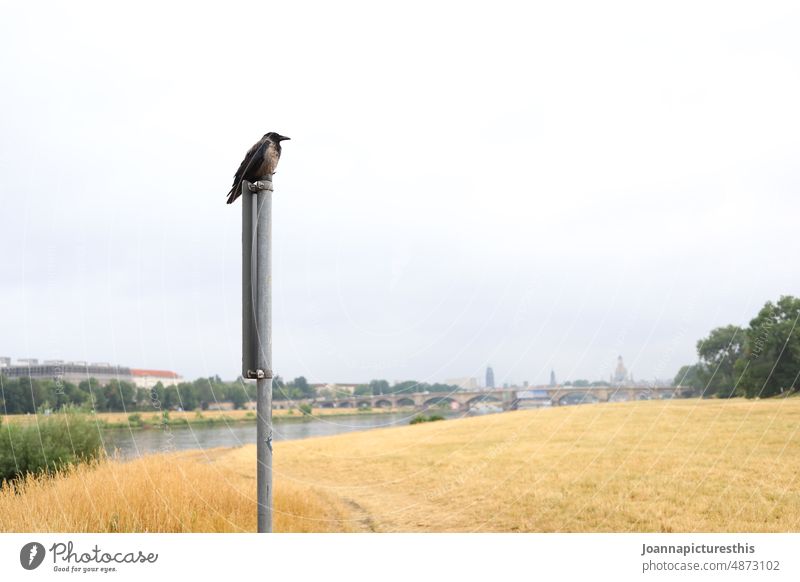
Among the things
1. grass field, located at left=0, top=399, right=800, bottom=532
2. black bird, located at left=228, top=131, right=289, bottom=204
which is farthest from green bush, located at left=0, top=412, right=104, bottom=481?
black bird, located at left=228, top=131, right=289, bottom=204

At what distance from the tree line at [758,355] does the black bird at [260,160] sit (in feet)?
30.8

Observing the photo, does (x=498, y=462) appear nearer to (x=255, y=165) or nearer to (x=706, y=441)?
(x=706, y=441)

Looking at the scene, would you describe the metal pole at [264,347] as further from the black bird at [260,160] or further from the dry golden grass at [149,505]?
the dry golden grass at [149,505]

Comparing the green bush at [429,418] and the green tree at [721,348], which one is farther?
the green bush at [429,418]

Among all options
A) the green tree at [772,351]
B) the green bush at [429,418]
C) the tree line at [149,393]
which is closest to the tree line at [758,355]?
the green tree at [772,351]

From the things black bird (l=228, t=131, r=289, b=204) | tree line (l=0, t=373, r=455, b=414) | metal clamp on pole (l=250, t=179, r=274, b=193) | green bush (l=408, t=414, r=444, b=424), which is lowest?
green bush (l=408, t=414, r=444, b=424)

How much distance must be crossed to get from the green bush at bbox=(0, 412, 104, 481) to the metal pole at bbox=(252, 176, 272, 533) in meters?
10.2

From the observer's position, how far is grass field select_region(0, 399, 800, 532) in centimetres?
943

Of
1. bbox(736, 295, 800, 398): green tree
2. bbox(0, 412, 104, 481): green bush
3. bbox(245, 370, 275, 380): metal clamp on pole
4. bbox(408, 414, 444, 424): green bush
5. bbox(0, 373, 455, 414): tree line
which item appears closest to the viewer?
bbox(245, 370, 275, 380): metal clamp on pole

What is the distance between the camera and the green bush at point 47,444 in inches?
556

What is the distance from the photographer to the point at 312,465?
22.8 meters

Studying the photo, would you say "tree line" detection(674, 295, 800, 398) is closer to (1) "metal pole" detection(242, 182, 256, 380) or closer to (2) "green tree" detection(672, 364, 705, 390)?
(2) "green tree" detection(672, 364, 705, 390)

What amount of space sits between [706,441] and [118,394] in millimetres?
14845

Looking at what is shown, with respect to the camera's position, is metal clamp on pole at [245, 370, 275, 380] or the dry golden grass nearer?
metal clamp on pole at [245, 370, 275, 380]
